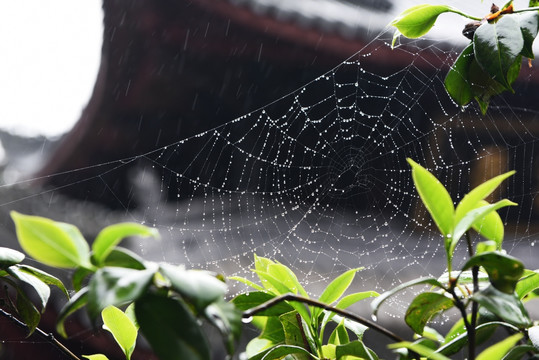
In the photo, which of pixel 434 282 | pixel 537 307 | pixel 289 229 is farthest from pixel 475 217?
pixel 289 229

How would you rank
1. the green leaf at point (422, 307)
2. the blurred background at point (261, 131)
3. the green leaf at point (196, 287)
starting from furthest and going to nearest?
1. the blurred background at point (261, 131)
2. the green leaf at point (422, 307)
3. the green leaf at point (196, 287)

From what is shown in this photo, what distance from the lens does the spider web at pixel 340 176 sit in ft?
6.91

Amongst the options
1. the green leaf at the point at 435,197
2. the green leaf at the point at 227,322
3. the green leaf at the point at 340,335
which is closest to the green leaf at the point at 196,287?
the green leaf at the point at 227,322

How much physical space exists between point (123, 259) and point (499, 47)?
11.8 inches

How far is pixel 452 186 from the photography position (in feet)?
7.57

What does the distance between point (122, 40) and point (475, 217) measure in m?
1.65

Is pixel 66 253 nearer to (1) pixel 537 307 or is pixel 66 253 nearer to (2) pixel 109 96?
(2) pixel 109 96

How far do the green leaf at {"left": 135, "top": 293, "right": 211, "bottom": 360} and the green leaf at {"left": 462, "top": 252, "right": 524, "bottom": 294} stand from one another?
14 cm

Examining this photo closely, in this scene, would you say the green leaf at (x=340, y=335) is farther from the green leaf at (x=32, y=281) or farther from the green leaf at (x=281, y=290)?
the green leaf at (x=32, y=281)

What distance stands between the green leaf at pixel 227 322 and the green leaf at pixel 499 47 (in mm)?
277

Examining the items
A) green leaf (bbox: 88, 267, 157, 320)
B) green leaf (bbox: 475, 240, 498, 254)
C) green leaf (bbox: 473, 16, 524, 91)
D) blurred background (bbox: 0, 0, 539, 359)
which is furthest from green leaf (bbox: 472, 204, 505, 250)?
blurred background (bbox: 0, 0, 539, 359)

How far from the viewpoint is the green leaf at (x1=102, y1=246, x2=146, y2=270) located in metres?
0.22

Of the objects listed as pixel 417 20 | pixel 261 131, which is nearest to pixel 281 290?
pixel 417 20

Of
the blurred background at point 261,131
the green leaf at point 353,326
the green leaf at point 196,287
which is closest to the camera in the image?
the green leaf at point 196,287
